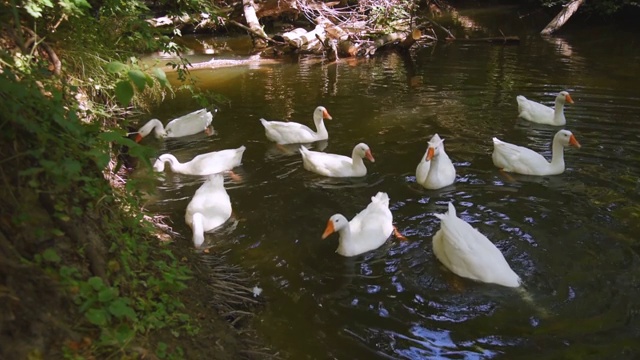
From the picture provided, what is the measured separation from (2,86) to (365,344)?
9.77 feet

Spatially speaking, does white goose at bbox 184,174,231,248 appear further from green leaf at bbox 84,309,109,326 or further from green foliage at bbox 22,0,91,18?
green leaf at bbox 84,309,109,326

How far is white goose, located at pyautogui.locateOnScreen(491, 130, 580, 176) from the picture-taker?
23.5 ft

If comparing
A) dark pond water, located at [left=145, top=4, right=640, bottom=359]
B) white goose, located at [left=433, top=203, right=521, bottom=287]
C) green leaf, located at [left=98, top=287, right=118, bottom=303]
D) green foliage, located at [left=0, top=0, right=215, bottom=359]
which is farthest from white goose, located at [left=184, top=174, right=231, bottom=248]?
green leaf, located at [left=98, top=287, right=118, bottom=303]

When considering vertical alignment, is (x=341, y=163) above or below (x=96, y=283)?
below

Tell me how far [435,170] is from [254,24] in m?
12.6

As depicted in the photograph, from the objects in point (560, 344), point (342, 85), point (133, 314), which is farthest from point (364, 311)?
point (342, 85)

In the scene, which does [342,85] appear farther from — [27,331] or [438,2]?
[438,2]

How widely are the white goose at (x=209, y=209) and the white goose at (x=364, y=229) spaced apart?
1.38 meters

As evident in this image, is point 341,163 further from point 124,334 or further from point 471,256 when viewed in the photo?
point 124,334

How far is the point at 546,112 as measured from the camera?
9078mm

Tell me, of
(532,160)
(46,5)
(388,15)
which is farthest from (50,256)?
(388,15)

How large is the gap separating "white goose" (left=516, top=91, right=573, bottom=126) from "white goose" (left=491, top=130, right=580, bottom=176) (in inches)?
70.3

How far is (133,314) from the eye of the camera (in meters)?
2.69

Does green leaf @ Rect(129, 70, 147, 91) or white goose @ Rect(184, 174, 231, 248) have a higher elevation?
green leaf @ Rect(129, 70, 147, 91)
